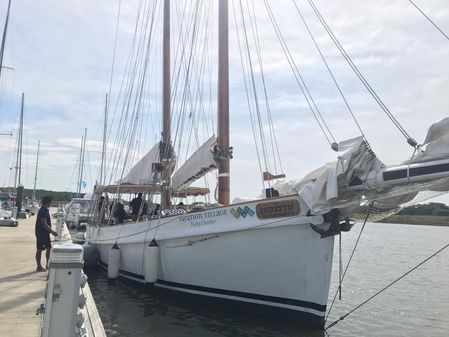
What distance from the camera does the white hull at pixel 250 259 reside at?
355 inches

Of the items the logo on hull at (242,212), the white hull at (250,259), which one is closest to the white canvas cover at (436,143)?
the white hull at (250,259)

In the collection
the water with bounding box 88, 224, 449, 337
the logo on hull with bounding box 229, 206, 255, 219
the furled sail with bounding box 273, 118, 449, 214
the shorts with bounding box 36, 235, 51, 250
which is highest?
the furled sail with bounding box 273, 118, 449, 214

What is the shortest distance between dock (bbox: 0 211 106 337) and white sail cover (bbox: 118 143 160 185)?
4466mm

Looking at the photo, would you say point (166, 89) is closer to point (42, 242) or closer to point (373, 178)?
point (42, 242)

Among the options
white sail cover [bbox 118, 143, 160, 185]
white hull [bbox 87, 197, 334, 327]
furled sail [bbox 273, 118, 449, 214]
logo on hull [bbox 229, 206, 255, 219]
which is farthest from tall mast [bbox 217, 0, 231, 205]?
white sail cover [bbox 118, 143, 160, 185]

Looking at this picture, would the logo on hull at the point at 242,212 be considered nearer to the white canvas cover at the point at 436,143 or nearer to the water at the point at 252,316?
the water at the point at 252,316

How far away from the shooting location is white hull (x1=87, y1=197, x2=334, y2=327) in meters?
9.02

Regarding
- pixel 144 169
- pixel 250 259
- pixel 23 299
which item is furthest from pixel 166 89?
pixel 23 299

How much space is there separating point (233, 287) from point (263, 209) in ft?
6.52

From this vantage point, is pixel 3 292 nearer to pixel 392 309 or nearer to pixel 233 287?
pixel 233 287

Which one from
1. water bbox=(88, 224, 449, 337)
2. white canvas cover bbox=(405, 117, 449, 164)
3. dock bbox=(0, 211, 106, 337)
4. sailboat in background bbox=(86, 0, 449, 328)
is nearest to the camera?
dock bbox=(0, 211, 106, 337)

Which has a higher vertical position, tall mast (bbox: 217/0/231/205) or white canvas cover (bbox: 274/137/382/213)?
tall mast (bbox: 217/0/231/205)

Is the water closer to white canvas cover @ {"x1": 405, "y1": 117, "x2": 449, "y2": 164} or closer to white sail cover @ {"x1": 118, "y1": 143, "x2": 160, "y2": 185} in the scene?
white sail cover @ {"x1": 118, "y1": 143, "x2": 160, "y2": 185}

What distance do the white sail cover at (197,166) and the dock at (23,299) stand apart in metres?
4.53
